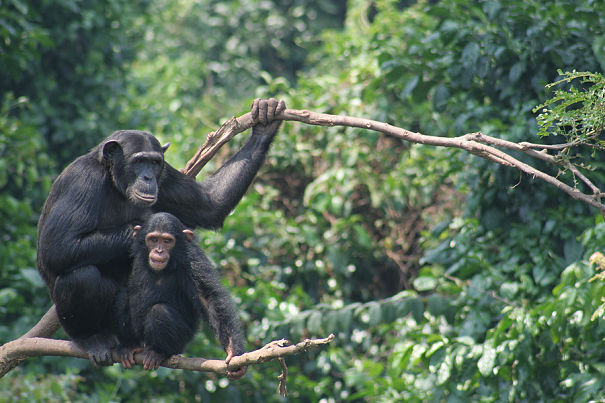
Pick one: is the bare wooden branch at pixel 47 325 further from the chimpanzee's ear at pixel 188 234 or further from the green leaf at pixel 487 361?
the green leaf at pixel 487 361

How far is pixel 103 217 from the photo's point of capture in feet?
17.8

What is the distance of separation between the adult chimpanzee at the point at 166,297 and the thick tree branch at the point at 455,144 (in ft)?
2.99

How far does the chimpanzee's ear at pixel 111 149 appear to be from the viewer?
5.39m

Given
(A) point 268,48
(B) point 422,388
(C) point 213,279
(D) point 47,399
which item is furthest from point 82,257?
(A) point 268,48

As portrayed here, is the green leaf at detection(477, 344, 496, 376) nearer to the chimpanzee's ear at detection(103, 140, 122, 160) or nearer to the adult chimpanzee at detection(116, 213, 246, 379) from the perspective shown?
the adult chimpanzee at detection(116, 213, 246, 379)

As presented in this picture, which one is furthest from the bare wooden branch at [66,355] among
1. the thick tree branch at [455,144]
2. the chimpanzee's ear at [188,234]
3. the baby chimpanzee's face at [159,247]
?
the thick tree branch at [455,144]

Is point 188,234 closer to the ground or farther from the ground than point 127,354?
farther from the ground

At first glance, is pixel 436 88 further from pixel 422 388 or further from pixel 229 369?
pixel 229 369

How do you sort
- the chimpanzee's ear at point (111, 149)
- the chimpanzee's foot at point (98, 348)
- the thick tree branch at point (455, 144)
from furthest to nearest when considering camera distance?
the chimpanzee's ear at point (111, 149), the chimpanzee's foot at point (98, 348), the thick tree branch at point (455, 144)

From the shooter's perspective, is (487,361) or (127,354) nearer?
(127,354)

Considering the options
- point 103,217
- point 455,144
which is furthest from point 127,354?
point 455,144

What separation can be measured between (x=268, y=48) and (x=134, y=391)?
34.6 feet

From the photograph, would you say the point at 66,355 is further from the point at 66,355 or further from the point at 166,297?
the point at 166,297

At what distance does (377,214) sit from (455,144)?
5571 mm
